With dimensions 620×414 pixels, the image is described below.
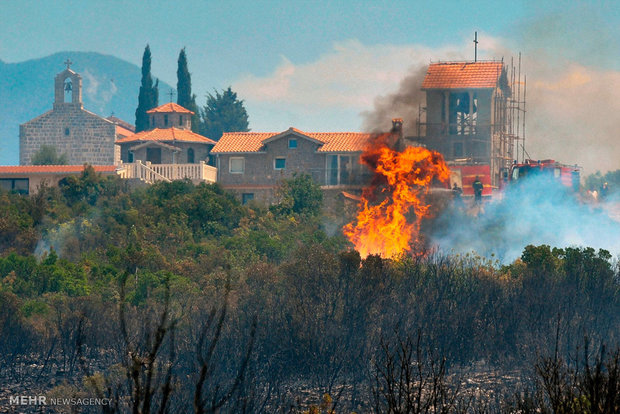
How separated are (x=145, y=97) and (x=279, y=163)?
2473 cm

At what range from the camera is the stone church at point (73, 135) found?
83562mm

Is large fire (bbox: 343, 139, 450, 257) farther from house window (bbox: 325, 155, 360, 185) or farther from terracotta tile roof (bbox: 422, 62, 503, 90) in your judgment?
terracotta tile roof (bbox: 422, 62, 503, 90)

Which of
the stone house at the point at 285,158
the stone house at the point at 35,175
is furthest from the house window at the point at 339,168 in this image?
the stone house at the point at 35,175

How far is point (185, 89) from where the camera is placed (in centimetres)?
9675

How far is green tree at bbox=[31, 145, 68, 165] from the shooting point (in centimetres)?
7788

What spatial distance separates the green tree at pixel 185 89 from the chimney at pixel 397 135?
34.4m

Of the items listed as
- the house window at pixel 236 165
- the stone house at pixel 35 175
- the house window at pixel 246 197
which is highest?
the house window at pixel 236 165

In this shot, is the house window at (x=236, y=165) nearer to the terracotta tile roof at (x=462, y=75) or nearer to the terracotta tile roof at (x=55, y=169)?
the terracotta tile roof at (x=55, y=169)

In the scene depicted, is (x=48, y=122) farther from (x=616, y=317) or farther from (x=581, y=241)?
(x=616, y=317)

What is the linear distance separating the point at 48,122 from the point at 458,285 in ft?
146

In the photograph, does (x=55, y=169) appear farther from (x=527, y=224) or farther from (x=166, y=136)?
(x=527, y=224)

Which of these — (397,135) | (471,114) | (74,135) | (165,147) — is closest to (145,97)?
(74,135)

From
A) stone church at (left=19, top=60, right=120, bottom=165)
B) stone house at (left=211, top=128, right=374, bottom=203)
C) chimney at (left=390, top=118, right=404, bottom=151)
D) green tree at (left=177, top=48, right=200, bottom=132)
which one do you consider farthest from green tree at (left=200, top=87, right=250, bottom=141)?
chimney at (left=390, top=118, right=404, bottom=151)

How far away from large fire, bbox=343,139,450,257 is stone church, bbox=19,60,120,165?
32666mm
